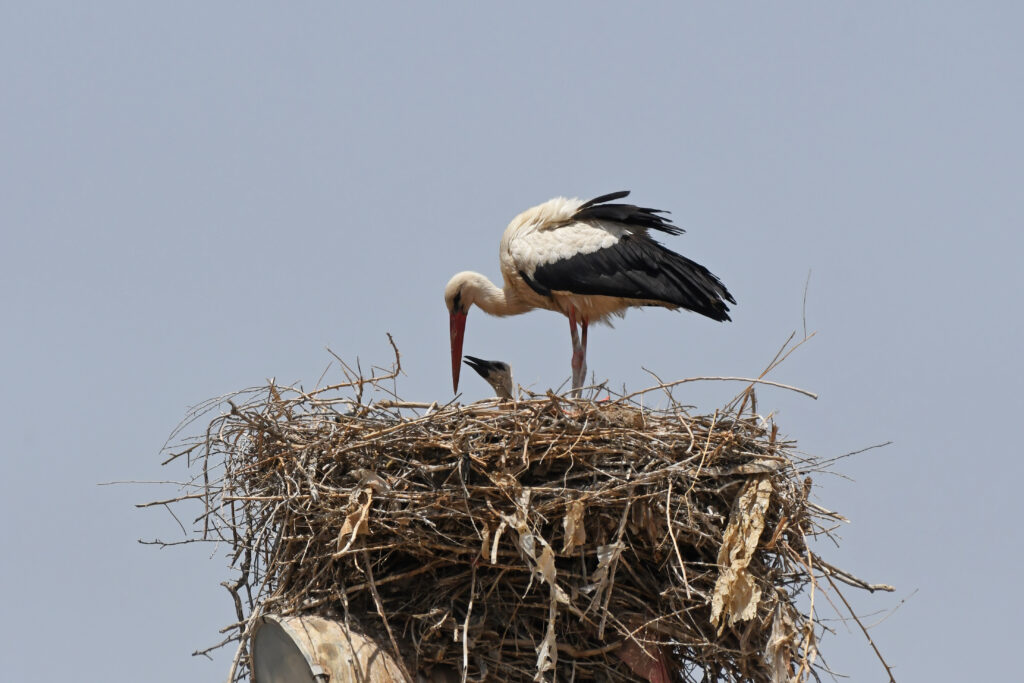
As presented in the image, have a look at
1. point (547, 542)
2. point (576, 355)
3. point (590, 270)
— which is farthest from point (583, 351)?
point (547, 542)

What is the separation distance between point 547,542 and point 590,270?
2855mm

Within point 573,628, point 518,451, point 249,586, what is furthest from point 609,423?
point 249,586

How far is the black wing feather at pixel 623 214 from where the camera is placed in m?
8.69

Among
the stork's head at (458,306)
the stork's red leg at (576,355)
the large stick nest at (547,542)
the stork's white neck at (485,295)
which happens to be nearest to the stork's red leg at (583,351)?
the stork's red leg at (576,355)

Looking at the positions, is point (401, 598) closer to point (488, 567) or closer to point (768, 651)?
point (488, 567)

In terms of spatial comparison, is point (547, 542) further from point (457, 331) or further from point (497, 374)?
point (457, 331)

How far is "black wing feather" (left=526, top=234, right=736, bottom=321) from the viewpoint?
832cm

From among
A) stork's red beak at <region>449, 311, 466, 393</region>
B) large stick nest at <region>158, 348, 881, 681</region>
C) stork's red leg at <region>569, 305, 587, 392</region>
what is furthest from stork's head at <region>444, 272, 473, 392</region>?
large stick nest at <region>158, 348, 881, 681</region>

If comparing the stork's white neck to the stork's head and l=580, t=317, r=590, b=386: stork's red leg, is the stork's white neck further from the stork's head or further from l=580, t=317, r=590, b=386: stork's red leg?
l=580, t=317, r=590, b=386: stork's red leg

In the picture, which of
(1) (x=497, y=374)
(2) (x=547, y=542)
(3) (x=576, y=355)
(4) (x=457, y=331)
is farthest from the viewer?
(4) (x=457, y=331)

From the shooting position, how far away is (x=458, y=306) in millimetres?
9414

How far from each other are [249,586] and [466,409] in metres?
1.22

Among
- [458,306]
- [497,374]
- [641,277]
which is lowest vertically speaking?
[497,374]

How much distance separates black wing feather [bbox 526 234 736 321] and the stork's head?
0.79m
